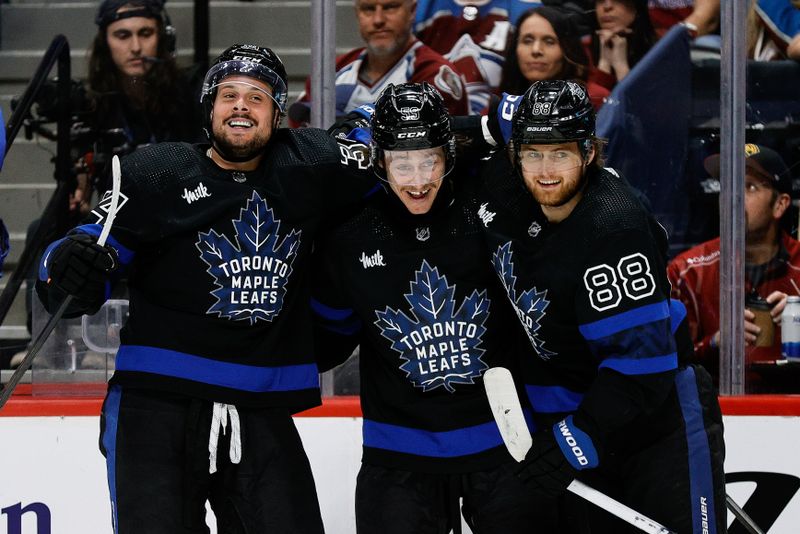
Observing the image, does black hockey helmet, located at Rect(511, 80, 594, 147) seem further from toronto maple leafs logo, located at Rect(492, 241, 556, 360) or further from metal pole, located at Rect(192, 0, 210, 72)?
metal pole, located at Rect(192, 0, 210, 72)

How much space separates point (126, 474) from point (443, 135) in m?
0.96

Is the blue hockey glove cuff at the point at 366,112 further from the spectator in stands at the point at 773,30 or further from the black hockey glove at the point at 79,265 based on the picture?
the spectator in stands at the point at 773,30

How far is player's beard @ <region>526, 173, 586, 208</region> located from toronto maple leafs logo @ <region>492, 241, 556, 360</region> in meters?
0.12

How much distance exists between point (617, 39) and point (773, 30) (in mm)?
426

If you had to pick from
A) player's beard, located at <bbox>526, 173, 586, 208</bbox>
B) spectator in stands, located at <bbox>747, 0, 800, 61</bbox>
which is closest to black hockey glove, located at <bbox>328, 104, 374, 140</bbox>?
player's beard, located at <bbox>526, 173, 586, 208</bbox>

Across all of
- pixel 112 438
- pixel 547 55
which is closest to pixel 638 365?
pixel 112 438

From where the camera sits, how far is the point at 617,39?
3.68 metres

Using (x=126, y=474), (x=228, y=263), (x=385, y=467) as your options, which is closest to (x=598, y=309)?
(x=385, y=467)

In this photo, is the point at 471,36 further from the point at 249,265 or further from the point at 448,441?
the point at 448,441

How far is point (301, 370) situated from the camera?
2859mm

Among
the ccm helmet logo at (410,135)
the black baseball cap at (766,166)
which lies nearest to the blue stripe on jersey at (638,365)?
the ccm helmet logo at (410,135)

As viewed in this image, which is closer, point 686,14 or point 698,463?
point 698,463

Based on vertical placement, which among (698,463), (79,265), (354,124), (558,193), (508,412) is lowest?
(698,463)

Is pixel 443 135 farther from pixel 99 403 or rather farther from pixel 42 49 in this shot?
pixel 42 49
